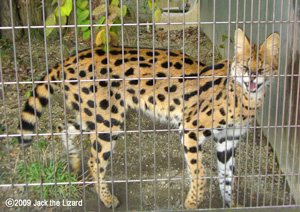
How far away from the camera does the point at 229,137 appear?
4.41 metres

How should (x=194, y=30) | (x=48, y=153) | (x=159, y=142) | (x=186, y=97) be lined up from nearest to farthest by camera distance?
(x=186, y=97) → (x=48, y=153) → (x=159, y=142) → (x=194, y=30)

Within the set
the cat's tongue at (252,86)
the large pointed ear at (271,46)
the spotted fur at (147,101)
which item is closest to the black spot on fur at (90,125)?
the spotted fur at (147,101)

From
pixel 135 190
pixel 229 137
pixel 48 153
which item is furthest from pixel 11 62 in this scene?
pixel 229 137

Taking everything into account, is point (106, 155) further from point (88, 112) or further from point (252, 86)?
point (252, 86)

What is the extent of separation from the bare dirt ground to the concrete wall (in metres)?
0.19

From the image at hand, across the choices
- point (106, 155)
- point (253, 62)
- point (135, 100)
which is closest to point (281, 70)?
point (253, 62)

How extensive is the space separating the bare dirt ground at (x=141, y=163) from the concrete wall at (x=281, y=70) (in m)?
0.19

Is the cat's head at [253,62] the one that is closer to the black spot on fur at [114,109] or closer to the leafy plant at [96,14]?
the leafy plant at [96,14]

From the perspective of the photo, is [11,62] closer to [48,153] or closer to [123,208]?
[48,153]

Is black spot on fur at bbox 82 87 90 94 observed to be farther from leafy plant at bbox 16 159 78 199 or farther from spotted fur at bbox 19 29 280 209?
leafy plant at bbox 16 159 78 199

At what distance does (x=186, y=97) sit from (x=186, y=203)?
1085 mm

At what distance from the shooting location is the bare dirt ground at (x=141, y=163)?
349 centimetres

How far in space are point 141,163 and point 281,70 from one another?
1884mm

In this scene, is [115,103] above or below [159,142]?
above
